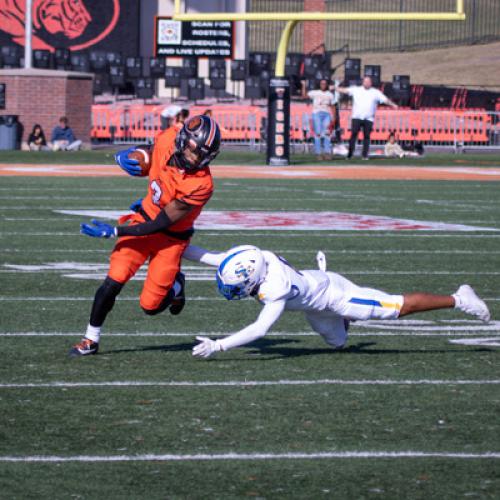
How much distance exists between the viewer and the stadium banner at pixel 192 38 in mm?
39375

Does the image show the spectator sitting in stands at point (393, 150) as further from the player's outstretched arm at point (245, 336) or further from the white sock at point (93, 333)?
the player's outstretched arm at point (245, 336)

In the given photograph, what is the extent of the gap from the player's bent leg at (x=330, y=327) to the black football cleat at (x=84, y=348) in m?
1.28

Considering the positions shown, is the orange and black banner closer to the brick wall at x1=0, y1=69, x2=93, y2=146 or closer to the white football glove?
the brick wall at x1=0, y1=69, x2=93, y2=146

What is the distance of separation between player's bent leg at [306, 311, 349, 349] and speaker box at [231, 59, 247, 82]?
33.1m

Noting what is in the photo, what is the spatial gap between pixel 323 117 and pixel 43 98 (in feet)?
23.6

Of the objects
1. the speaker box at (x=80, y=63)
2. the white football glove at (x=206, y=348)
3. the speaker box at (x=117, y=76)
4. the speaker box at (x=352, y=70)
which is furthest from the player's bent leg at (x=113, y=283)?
the speaker box at (x=352, y=70)

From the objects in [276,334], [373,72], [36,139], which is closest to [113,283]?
[276,334]

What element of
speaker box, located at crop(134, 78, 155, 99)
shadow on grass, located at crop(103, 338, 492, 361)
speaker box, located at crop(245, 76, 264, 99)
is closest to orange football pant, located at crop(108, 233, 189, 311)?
shadow on grass, located at crop(103, 338, 492, 361)

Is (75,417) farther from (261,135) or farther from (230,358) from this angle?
(261,135)

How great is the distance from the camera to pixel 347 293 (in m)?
8.46

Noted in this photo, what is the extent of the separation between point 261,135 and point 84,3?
10.5m

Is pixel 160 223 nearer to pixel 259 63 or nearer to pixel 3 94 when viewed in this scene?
pixel 3 94

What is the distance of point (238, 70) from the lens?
4191 cm

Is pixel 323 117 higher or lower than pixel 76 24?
lower
